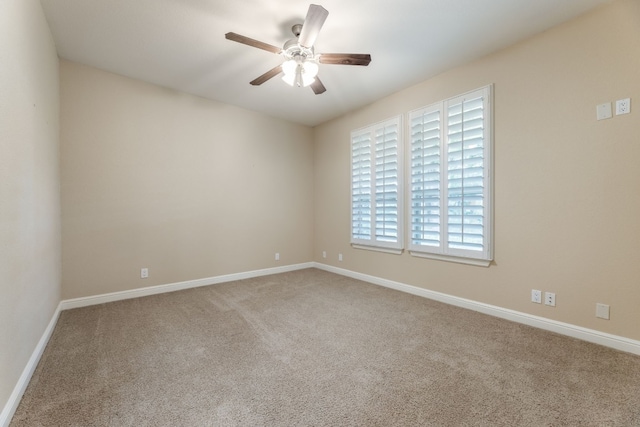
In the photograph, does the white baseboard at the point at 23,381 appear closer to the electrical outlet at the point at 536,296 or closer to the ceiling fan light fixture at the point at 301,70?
the ceiling fan light fixture at the point at 301,70

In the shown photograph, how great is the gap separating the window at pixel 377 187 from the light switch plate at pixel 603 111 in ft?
6.25

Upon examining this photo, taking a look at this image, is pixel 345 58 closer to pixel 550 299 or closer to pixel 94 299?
pixel 550 299

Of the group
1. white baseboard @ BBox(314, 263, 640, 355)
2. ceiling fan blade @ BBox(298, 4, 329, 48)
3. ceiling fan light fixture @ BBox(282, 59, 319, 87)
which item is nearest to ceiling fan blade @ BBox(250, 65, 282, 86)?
ceiling fan light fixture @ BBox(282, 59, 319, 87)

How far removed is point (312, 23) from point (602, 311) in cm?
326

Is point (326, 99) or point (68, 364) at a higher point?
point (326, 99)

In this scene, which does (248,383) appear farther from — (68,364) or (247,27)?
(247,27)

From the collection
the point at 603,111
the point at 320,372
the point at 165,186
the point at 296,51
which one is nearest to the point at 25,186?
the point at 165,186

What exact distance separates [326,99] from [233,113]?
150 cm

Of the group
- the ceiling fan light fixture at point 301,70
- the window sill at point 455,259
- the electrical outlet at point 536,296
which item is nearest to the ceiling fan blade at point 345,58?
the ceiling fan light fixture at point 301,70

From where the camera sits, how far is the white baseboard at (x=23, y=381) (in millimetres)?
1401

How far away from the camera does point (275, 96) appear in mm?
3961

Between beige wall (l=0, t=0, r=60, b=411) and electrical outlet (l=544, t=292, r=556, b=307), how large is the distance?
3.88 m

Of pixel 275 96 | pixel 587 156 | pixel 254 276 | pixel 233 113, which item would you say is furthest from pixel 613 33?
pixel 254 276

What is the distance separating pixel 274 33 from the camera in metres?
2.58
